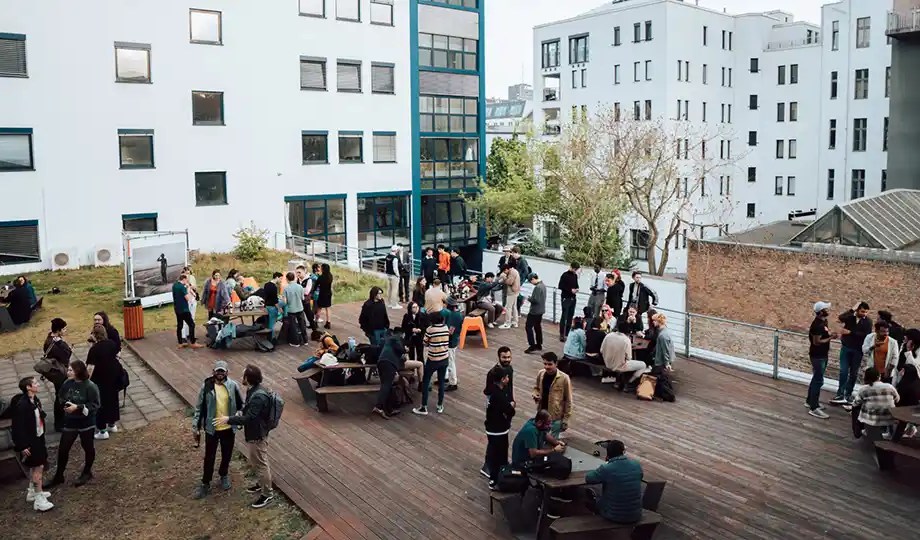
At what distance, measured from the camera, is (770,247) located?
27422 mm

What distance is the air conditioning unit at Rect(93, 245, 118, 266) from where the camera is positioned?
27.7m

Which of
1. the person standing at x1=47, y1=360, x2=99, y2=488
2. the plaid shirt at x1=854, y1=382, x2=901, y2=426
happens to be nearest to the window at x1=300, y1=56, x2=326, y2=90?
the person standing at x1=47, y1=360, x2=99, y2=488

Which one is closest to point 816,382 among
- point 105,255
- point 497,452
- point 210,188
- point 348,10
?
point 497,452

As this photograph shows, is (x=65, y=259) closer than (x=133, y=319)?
No

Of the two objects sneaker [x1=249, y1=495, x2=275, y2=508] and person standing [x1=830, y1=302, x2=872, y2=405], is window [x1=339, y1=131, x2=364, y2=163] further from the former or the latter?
sneaker [x1=249, y1=495, x2=275, y2=508]

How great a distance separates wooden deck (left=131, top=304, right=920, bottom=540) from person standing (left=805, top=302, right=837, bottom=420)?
0.78 ft

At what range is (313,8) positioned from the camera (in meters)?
32.5

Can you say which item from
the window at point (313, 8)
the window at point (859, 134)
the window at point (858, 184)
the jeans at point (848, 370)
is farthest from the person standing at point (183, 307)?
the window at point (859, 134)

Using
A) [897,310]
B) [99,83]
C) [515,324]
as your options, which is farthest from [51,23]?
[897,310]

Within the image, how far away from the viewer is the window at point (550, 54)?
2239 inches

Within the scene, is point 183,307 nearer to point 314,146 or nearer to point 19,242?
point 19,242

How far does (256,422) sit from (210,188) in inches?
911

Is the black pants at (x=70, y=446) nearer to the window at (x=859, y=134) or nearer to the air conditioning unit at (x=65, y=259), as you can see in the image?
the air conditioning unit at (x=65, y=259)

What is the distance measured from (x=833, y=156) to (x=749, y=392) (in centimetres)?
4295
